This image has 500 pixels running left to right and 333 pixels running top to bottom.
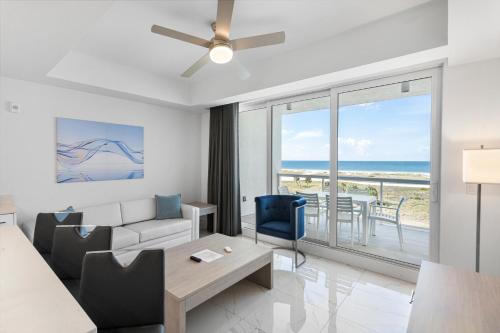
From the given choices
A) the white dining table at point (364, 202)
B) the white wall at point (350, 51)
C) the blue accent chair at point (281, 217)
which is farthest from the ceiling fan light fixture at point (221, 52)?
the white dining table at point (364, 202)

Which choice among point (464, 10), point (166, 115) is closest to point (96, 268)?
point (464, 10)

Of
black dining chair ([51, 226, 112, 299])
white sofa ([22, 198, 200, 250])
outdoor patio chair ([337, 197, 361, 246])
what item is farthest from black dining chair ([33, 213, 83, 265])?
outdoor patio chair ([337, 197, 361, 246])

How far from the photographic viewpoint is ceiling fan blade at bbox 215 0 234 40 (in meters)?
1.58

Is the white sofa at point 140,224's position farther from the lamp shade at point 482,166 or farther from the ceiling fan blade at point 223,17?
the lamp shade at point 482,166

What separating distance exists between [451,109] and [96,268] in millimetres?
3115

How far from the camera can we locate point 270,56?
3.07 m

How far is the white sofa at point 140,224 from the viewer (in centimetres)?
309

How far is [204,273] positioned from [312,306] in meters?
1.07

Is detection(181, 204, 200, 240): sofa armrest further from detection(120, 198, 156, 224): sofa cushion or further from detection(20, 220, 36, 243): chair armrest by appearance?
detection(20, 220, 36, 243): chair armrest

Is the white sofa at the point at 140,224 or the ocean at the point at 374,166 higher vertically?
the ocean at the point at 374,166

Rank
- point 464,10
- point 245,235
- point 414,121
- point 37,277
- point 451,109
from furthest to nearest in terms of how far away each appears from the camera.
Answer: point 245,235 < point 414,121 < point 451,109 < point 464,10 < point 37,277

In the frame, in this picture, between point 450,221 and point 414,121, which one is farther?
point 414,121

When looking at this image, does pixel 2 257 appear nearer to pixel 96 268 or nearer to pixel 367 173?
pixel 96 268

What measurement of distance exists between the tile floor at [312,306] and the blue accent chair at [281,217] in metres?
0.47
